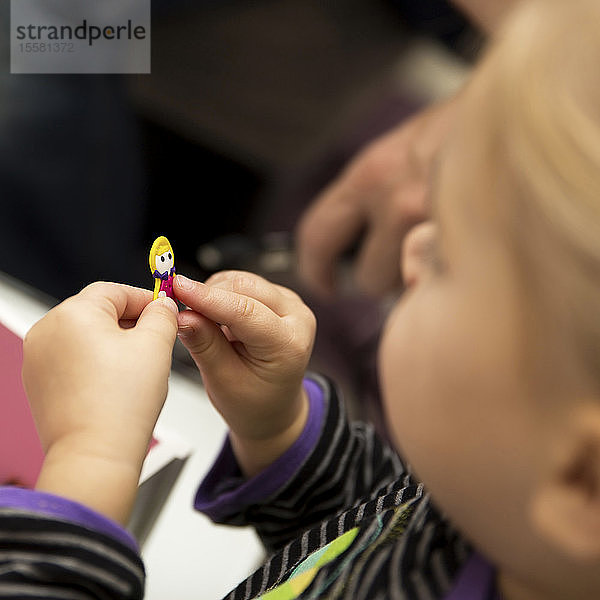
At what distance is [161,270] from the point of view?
0.50m

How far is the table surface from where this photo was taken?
23.9 inches

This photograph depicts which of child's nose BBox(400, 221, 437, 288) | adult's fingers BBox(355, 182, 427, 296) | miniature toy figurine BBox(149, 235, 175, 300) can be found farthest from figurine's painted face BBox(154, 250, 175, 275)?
adult's fingers BBox(355, 182, 427, 296)

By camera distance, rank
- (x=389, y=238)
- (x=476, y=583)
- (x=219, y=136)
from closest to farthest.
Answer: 1. (x=476, y=583)
2. (x=389, y=238)
3. (x=219, y=136)

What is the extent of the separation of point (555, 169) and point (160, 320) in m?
0.24

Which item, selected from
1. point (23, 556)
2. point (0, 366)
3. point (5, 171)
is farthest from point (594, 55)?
point (5, 171)

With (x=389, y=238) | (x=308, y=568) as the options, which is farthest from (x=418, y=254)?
(x=389, y=238)

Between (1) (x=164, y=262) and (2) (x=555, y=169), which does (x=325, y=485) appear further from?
(2) (x=555, y=169)

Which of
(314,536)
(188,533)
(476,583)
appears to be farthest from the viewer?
(188,533)

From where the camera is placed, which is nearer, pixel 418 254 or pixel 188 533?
pixel 418 254

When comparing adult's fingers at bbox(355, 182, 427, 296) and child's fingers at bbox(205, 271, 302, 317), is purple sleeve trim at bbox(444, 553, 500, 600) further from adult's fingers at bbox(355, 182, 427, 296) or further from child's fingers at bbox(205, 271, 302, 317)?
adult's fingers at bbox(355, 182, 427, 296)

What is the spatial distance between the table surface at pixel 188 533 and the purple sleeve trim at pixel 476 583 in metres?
0.25

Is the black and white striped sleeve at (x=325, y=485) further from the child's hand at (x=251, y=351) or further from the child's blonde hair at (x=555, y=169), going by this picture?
the child's blonde hair at (x=555, y=169)

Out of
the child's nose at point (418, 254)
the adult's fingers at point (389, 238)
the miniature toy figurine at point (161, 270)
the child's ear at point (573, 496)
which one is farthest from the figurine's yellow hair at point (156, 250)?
the adult's fingers at point (389, 238)

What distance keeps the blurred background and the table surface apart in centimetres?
10
